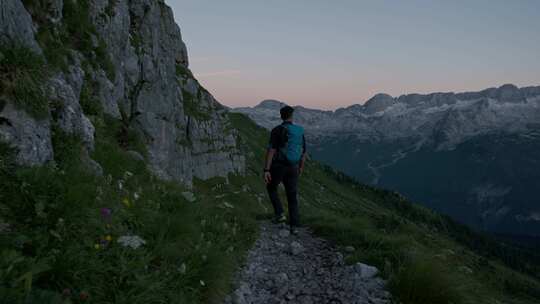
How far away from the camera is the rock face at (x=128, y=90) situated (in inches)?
305

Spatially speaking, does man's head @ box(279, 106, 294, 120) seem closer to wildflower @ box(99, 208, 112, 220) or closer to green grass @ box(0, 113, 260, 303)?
green grass @ box(0, 113, 260, 303)

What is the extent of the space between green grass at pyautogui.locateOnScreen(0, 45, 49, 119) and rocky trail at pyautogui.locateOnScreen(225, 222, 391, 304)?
17.3 ft

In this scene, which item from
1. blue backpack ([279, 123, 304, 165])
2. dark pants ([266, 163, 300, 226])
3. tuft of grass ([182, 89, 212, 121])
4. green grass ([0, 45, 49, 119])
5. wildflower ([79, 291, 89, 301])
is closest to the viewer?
wildflower ([79, 291, 89, 301])

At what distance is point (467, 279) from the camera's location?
6527mm

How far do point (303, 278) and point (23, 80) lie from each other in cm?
675

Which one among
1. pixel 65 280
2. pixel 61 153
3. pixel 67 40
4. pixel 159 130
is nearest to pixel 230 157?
pixel 159 130

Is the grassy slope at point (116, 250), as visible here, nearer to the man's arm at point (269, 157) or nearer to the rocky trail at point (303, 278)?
the rocky trail at point (303, 278)

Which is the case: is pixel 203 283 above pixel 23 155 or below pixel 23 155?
below

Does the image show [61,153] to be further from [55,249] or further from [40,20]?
[40,20]

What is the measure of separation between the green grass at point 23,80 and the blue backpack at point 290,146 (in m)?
6.21

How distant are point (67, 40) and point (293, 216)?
10892mm

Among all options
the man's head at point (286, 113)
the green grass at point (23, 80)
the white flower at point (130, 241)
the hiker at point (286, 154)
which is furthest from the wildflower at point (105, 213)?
the man's head at point (286, 113)

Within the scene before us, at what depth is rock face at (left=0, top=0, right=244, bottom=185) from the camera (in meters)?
7.75

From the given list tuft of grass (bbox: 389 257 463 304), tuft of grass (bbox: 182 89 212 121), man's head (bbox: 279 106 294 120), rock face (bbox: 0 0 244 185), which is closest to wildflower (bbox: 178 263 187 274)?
rock face (bbox: 0 0 244 185)
